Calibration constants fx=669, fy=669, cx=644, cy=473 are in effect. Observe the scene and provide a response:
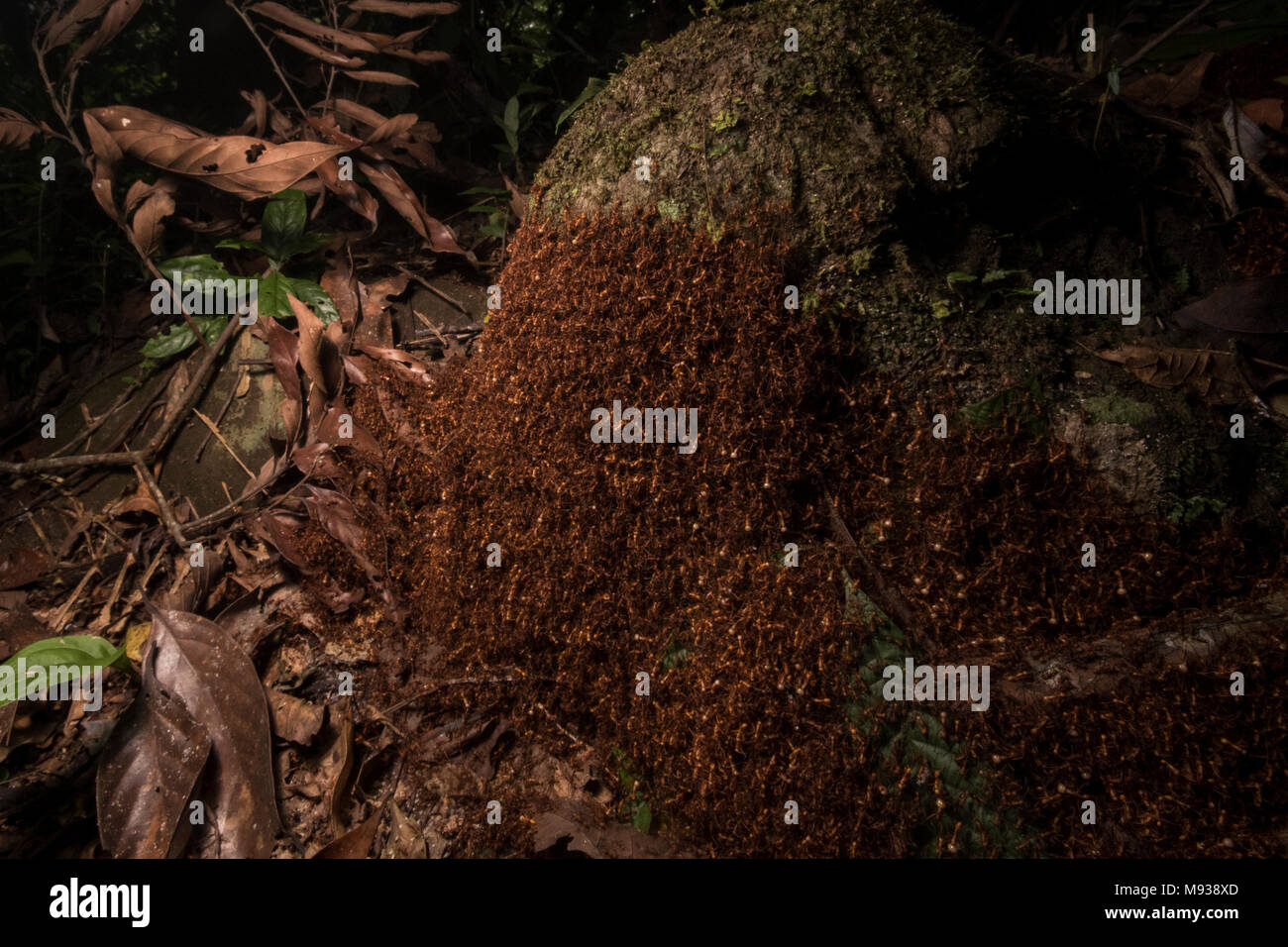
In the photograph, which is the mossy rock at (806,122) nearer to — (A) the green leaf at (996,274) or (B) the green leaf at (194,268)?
(A) the green leaf at (996,274)

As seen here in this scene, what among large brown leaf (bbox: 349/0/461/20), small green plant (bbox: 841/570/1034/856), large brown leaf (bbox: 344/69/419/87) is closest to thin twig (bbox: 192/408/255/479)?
large brown leaf (bbox: 344/69/419/87)

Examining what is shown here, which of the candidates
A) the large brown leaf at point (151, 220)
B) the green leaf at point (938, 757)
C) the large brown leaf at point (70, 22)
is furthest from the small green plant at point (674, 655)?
the large brown leaf at point (70, 22)

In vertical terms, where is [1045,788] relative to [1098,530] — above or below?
below

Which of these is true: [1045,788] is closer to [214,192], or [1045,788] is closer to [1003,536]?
[1003,536]

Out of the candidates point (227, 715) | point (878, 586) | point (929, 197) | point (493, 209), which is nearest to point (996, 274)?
point (929, 197)

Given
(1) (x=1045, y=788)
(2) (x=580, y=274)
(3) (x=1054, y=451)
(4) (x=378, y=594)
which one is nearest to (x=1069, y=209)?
(3) (x=1054, y=451)

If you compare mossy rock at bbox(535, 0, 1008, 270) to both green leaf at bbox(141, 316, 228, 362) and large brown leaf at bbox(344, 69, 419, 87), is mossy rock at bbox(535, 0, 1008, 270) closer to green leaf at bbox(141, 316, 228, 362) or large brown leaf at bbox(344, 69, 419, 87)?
large brown leaf at bbox(344, 69, 419, 87)

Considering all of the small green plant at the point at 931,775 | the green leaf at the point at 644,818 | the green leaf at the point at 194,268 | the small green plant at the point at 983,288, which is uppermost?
the green leaf at the point at 194,268
